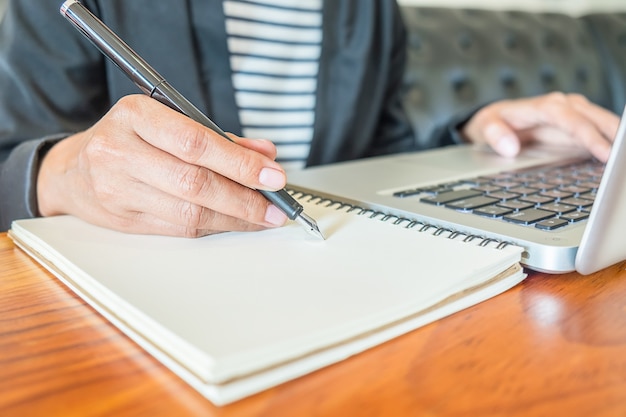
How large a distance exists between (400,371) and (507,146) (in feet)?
1.78

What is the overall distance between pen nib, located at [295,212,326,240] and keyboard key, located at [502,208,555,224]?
0.41 ft

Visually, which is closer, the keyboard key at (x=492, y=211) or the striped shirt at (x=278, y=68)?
the keyboard key at (x=492, y=211)

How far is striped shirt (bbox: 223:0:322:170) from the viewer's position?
2.61 feet

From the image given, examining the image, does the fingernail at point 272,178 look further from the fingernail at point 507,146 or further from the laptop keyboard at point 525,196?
the fingernail at point 507,146

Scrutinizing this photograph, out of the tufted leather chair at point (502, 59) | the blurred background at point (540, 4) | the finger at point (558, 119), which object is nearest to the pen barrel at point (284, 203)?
the finger at point (558, 119)

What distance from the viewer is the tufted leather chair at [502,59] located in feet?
4.16

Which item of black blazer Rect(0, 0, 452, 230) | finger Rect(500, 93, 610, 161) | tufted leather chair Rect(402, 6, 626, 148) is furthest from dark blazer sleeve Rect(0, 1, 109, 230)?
tufted leather chair Rect(402, 6, 626, 148)

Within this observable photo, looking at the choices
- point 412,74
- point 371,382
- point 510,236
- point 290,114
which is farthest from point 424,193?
point 412,74

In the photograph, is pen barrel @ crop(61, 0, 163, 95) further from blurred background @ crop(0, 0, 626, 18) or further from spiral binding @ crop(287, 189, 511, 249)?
blurred background @ crop(0, 0, 626, 18)

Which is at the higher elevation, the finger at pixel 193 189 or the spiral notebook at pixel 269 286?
the finger at pixel 193 189

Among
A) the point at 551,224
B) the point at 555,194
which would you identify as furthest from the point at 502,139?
the point at 551,224

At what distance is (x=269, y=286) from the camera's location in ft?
0.95

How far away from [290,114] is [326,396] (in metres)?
0.66

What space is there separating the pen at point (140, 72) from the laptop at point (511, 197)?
74 millimetres
